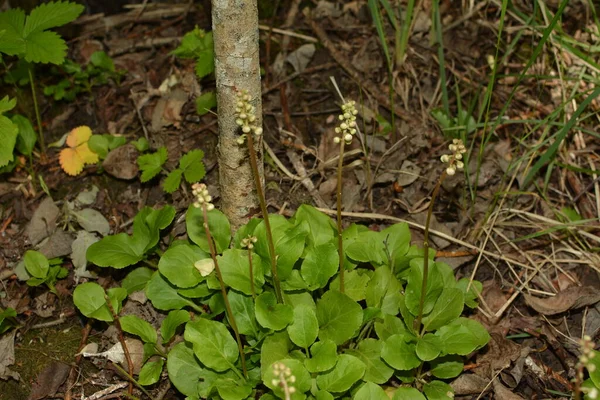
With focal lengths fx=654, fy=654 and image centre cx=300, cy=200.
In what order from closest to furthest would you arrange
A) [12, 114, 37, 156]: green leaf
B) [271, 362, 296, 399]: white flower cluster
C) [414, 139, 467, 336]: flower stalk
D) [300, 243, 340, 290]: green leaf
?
[271, 362, 296, 399]: white flower cluster
[414, 139, 467, 336]: flower stalk
[300, 243, 340, 290]: green leaf
[12, 114, 37, 156]: green leaf

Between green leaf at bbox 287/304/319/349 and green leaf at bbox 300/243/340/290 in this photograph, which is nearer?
green leaf at bbox 287/304/319/349

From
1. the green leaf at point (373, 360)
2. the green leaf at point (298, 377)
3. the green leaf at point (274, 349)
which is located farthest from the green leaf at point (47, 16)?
the green leaf at point (373, 360)

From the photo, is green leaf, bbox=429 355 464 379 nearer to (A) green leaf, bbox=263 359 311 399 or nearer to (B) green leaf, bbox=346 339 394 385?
(B) green leaf, bbox=346 339 394 385

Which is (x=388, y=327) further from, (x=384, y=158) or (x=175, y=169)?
(x=175, y=169)

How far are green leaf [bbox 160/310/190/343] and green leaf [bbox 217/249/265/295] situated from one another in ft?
0.97

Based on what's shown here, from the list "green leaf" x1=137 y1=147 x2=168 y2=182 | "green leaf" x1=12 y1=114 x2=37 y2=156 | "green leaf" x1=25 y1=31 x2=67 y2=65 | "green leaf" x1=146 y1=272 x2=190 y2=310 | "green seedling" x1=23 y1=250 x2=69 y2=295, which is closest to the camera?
"green leaf" x1=146 y1=272 x2=190 y2=310

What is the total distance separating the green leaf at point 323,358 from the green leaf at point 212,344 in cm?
34

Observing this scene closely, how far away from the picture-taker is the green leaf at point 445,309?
288 cm

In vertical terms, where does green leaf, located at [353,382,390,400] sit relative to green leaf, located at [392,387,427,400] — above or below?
above

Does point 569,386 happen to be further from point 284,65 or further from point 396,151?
point 284,65

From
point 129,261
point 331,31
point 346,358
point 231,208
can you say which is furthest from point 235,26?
point 331,31

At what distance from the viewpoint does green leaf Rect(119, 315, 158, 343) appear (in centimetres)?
294

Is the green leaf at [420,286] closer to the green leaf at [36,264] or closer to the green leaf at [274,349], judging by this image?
the green leaf at [274,349]

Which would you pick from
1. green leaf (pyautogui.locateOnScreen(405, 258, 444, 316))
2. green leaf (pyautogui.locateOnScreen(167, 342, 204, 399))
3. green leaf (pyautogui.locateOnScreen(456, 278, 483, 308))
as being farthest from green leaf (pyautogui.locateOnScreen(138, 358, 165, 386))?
green leaf (pyautogui.locateOnScreen(456, 278, 483, 308))
